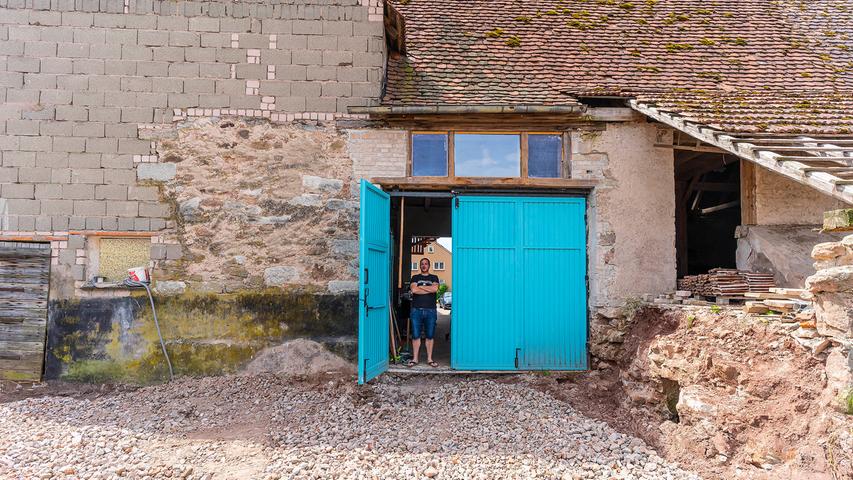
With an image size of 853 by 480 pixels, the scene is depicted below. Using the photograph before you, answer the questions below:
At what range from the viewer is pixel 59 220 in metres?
7.12

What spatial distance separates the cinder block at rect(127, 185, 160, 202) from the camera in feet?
23.6

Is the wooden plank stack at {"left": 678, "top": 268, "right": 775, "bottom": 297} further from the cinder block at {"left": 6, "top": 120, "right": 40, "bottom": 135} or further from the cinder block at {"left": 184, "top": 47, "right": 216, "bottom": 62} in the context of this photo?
the cinder block at {"left": 6, "top": 120, "right": 40, "bottom": 135}

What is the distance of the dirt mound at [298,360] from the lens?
7082 millimetres

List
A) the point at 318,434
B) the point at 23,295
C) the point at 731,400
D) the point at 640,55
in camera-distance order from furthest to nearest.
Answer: the point at 640,55 → the point at 23,295 → the point at 318,434 → the point at 731,400

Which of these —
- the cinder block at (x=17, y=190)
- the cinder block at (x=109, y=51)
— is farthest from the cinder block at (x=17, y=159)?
the cinder block at (x=109, y=51)

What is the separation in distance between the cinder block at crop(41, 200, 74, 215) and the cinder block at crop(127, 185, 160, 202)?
74 cm

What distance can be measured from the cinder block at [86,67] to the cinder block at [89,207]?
1674 millimetres

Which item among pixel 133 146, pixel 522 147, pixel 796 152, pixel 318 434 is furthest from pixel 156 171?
pixel 796 152

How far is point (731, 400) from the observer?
15.9ft

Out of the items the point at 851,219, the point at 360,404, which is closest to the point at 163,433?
the point at 360,404

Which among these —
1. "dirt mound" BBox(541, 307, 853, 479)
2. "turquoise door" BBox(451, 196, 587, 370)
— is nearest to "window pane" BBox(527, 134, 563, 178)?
"turquoise door" BBox(451, 196, 587, 370)

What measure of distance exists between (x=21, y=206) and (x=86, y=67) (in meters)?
1.95

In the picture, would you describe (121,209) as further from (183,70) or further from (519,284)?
(519,284)

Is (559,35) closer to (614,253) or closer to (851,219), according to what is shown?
(614,253)
